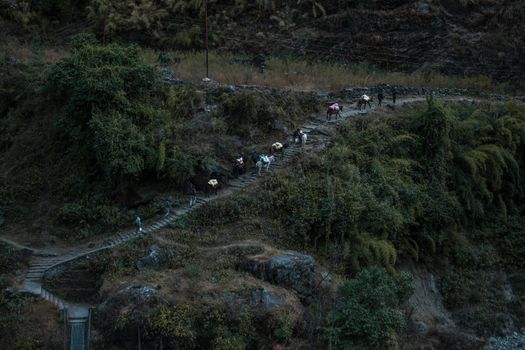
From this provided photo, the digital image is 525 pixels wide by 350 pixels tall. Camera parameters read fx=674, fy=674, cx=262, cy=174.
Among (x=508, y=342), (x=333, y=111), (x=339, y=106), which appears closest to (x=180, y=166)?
(x=333, y=111)

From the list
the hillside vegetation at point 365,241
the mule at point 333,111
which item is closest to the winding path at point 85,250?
the hillside vegetation at point 365,241

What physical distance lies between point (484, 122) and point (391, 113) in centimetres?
419

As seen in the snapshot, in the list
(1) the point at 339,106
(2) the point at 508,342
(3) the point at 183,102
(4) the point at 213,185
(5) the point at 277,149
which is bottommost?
(2) the point at 508,342

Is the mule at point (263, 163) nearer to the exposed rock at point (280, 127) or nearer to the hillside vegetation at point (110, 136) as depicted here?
the hillside vegetation at point (110, 136)

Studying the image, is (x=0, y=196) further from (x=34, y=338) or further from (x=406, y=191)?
(x=406, y=191)

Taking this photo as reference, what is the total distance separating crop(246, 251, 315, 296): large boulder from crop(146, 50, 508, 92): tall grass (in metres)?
12.2

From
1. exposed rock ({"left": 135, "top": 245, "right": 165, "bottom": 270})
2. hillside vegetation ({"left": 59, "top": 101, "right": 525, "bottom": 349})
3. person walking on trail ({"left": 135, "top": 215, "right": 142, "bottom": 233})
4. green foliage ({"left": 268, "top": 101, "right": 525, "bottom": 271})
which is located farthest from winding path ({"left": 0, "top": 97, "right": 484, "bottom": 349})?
exposed rock ({"left": 135, "top": 245, "right": 165, "bottom": 270})

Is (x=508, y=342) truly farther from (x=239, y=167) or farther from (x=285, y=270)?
(x=239, y=167)

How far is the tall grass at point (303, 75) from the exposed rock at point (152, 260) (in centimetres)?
1145

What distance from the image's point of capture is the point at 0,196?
2609 cm

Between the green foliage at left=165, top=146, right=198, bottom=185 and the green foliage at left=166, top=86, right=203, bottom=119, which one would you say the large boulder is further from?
the green foliage at left=166, top=86, right=203, bottom=119

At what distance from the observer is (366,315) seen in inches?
770

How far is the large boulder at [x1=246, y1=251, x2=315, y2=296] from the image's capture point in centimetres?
2097

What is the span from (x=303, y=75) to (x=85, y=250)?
1637cm
